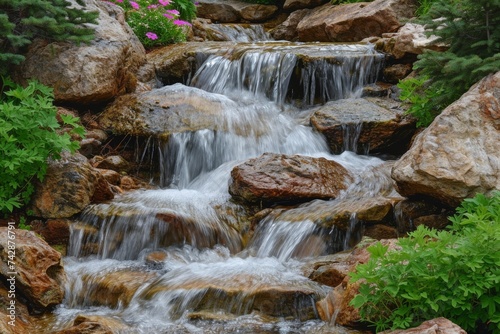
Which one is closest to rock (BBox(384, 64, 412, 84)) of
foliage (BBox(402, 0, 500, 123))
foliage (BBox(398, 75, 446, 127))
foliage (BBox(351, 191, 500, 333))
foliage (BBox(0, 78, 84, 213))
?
foliage (BBox(398, 75, 446, 127))

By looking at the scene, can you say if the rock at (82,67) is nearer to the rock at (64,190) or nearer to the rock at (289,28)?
the rock at (64,190)

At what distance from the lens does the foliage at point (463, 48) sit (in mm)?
6062

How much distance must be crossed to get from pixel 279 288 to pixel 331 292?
1.36 feet

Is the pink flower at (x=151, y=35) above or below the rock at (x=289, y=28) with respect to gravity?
above

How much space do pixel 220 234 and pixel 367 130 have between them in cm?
266

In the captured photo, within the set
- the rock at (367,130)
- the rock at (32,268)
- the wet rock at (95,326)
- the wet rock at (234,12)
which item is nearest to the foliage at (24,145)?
the rock at (32,268)

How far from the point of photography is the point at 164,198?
684 cm

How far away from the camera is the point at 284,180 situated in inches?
261

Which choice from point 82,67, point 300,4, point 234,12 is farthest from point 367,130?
point 234,12

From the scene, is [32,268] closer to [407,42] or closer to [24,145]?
[24,145]

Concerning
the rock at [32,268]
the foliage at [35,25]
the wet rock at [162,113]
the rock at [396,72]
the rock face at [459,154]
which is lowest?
the rock at [32,268]

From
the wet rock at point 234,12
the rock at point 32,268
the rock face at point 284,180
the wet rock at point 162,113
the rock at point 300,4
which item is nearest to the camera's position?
the rock at point 32,268

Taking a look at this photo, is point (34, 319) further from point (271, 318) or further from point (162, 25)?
point (162, 25)

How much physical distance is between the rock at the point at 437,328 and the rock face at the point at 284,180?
9.99ft
